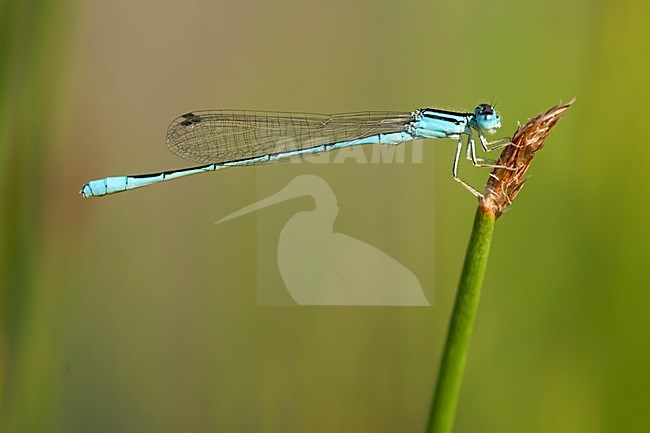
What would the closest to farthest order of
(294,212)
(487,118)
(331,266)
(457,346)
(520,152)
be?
1. (457,346)
2. (520,152)
3. (487,118)
4. (331,266)
5. (294,212)

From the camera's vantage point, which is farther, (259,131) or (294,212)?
(259,131)

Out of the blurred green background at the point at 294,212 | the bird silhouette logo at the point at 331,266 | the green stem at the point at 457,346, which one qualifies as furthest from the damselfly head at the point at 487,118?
the green stem at the point at 457,346

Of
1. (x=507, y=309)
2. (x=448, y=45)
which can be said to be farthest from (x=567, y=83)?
(x=507, y=309)

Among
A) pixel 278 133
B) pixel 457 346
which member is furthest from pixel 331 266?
pixel 457 346

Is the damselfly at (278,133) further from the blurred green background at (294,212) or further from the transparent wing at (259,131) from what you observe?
the blurred green background at (294,212)

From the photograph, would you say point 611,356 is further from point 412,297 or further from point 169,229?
point 169,229

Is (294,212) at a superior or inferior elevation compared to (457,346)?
superior

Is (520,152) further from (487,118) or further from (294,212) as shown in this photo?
(294,212)
